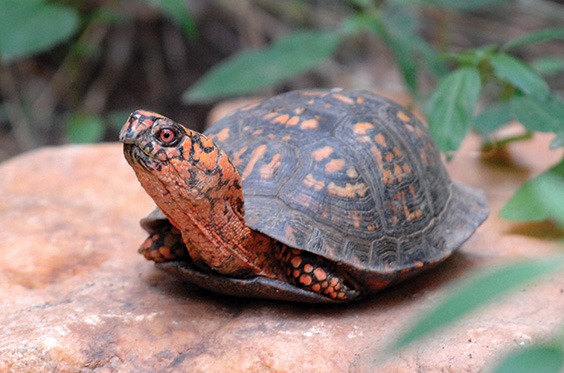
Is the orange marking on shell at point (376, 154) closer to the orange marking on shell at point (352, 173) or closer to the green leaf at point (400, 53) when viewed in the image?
the orange marking on shell at point (352, 173)

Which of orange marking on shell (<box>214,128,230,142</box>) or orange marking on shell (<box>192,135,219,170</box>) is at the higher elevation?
orange marking on shell (<box>192,135,219,170</box>)

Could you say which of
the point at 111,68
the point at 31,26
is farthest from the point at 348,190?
the point at 111,68

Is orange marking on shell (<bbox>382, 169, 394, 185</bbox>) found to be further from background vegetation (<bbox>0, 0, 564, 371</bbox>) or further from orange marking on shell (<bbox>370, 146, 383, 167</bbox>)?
background vegetation (<bbox>0, 0, 564, 371</bbox>)

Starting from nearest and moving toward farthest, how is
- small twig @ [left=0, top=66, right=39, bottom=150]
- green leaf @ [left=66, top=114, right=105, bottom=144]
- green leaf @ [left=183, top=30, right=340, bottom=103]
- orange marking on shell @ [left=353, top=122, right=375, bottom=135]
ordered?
orange marking on shell @ [left=353, top=122, right=375, bottom=135], green leaf @ [left=183, top=30, right=340, bottom=103], green leaf @ [left=66, top=114, right=105, bottom=144], small twig @ [left=0, top=66, right=39, bottom=150]

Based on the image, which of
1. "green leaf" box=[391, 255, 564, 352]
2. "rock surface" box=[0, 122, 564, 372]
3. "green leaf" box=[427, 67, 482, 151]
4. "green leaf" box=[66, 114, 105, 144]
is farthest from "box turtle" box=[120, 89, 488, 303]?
"green leaf" box=[66, 114, 105, 144]

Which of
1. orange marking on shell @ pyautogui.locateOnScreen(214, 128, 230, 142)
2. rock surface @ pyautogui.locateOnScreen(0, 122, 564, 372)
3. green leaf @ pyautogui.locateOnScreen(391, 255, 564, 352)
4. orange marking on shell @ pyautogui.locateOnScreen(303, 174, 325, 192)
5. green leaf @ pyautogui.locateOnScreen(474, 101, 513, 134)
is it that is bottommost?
green leaf @ pyautogui.locateOnScreen(474, 101, 513, 134)

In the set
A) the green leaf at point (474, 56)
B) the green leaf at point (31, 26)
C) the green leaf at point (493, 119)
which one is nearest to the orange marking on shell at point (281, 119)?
the green leaf at point (474, 56)

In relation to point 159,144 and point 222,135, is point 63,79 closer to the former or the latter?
point 222,135
